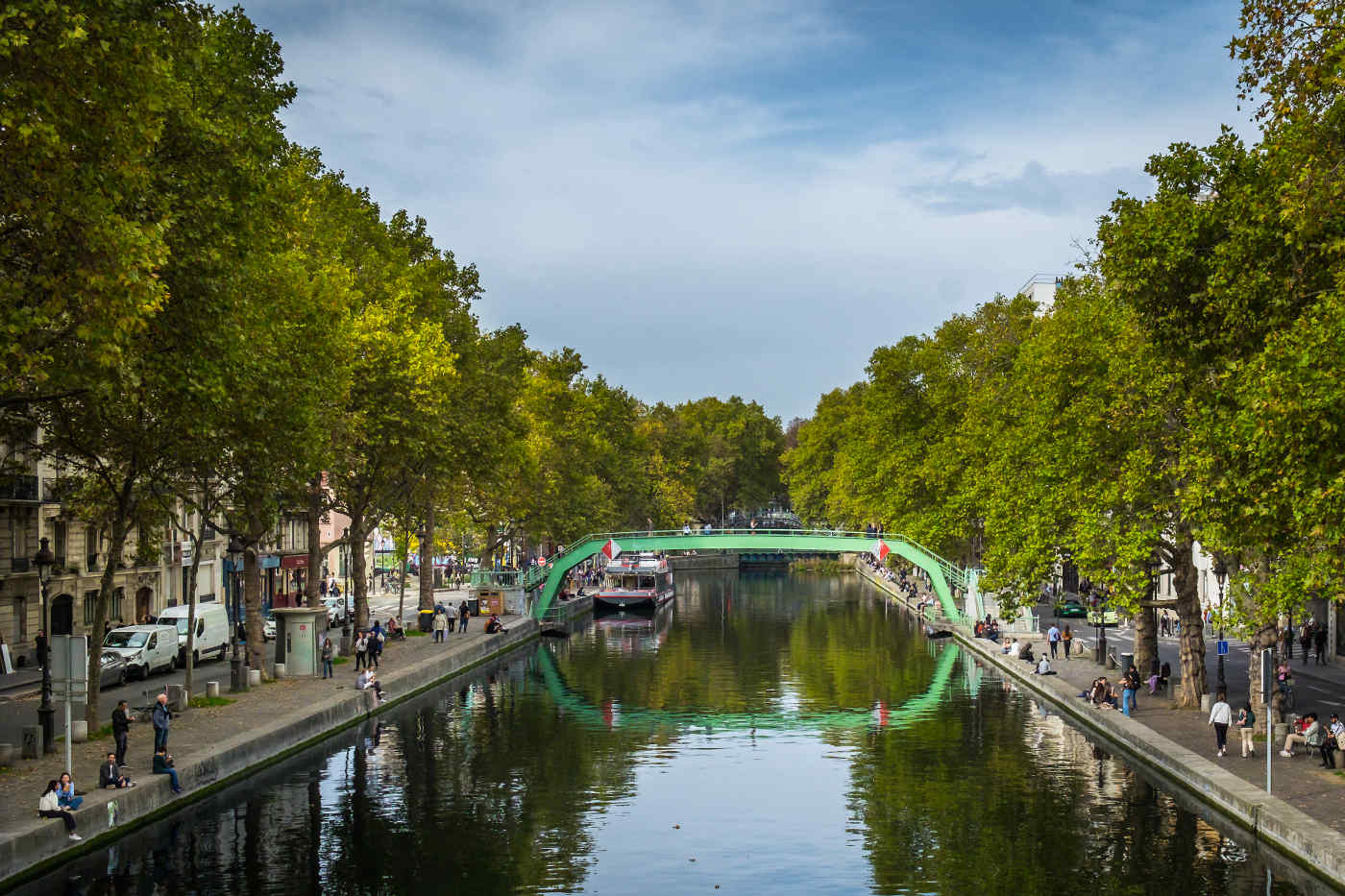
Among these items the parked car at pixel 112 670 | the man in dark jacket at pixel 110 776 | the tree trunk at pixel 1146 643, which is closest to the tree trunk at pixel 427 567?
the parked car at pixel 112 670

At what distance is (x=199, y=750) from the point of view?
33844mm

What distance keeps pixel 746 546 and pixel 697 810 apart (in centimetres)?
5740

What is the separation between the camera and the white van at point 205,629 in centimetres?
5616

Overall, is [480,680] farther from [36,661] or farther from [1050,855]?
[1050,855]

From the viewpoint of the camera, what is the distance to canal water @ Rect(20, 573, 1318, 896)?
2616 centimetres

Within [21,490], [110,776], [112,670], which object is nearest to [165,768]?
[110,776]

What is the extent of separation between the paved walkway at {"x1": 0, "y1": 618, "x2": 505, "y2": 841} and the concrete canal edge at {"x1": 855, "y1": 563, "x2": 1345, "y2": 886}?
2372cm

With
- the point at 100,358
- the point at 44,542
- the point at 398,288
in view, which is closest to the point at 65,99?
the point at 100,358

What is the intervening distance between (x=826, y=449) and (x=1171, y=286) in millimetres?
125549

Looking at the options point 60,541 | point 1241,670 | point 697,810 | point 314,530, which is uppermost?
point 314,530

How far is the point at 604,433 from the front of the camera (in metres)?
123

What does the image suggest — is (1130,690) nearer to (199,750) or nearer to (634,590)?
(199,750)

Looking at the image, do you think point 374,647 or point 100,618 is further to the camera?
point 374,647

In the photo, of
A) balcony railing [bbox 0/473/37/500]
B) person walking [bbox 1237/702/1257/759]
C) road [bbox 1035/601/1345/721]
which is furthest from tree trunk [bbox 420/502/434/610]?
person walking [bbox 1237/702/1257/759]
